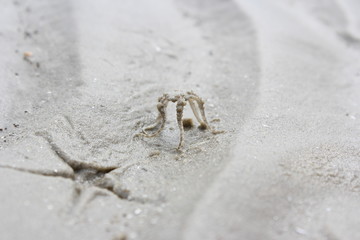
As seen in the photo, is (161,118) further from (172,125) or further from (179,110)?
(179,110)

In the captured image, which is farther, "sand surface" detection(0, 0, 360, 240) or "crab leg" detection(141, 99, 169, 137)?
"crab leg" detection(141, 99, 169, 137)

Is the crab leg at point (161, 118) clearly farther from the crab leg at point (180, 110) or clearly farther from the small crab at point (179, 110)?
the crab leg at point (180, 110)

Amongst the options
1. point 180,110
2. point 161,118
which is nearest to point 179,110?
point 180,110

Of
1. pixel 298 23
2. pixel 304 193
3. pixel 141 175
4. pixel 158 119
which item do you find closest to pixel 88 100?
pixel 158 119

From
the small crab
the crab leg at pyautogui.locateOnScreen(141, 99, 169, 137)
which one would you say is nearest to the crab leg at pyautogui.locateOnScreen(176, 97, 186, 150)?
the small crab

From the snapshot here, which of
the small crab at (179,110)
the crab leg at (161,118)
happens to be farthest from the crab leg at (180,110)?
the crab leg at (161,118)

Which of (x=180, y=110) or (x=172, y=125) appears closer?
(x=180, y=110)

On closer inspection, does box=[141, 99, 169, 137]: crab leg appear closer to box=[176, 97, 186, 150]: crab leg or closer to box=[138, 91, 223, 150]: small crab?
box=[138, 91, 223, 150]: small crab

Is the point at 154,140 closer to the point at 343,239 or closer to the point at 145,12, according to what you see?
the point at 343,239
